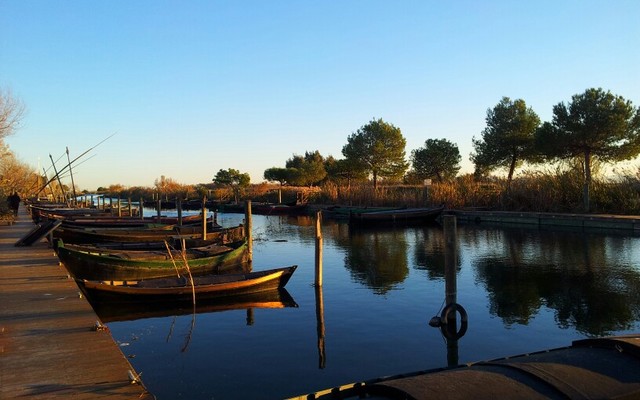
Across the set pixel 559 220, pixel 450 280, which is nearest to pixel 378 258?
Answer: pixel 450 280

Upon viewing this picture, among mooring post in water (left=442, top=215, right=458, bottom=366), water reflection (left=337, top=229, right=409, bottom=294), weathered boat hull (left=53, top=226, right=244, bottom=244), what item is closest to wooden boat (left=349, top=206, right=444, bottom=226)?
water reflection (left=337, top=229, right=409, bottom=294)

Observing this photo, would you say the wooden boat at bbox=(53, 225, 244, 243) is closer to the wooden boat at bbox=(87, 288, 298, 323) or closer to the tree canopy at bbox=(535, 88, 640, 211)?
the wooden boat at bbox=(87, 288, 298, 323)

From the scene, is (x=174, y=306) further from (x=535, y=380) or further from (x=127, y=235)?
(x=127, y=235)

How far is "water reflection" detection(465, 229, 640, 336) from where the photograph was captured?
37.2 feet

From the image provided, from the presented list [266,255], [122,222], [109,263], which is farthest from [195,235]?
[109,263]

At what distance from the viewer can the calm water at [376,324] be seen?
26.9 feet

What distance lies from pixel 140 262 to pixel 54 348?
6.88 meters

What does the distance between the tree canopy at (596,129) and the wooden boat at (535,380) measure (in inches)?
1646

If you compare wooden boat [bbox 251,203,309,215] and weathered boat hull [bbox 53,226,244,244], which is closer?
weathered boat hull [bbox 53,226,244,244]

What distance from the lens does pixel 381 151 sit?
60.6 meters

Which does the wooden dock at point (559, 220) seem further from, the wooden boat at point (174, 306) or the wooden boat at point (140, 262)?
the wooden boat at point (174, 306)

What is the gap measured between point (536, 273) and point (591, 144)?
33.3 meters

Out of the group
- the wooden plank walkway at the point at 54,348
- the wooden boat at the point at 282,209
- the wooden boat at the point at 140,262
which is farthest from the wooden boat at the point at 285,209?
the wooden plank walkway at the point at 54,348

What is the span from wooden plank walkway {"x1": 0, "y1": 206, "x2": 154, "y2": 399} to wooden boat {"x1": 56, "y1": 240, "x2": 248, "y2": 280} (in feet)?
4.64
